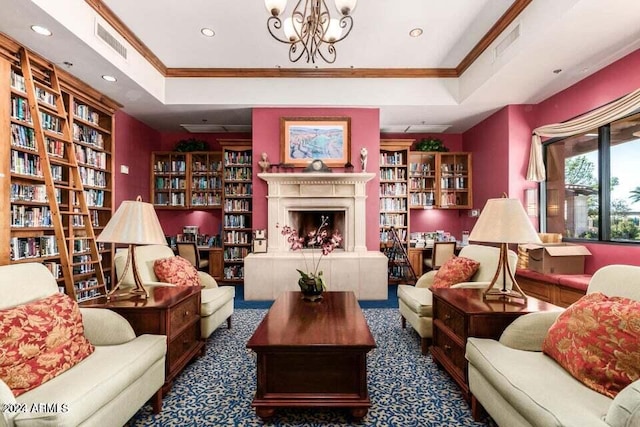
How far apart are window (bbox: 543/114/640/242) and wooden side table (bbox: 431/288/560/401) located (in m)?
2.29

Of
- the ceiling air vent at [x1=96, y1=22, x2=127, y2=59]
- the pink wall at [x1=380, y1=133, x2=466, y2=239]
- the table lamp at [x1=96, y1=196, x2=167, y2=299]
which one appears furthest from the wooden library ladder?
the pink wall at [x1=380, y1=133, x2=466, y2=239]

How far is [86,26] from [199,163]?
2.98 metres

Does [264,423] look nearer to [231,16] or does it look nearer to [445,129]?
[231,16]

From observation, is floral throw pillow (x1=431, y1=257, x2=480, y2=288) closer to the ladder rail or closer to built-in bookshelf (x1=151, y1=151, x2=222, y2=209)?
the ladder rail

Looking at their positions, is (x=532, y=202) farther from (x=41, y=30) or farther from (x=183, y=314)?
(x=41, y=30)

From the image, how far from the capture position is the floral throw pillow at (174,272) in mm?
2863

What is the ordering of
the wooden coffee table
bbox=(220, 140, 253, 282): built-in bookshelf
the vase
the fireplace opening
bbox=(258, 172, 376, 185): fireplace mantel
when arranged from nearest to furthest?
the wooden coffee table → the vase → bbox=(258, 172, 376, 185): fireplace mantel → the fireplace opening → bbox=(220, 140, 253, 282): built-in bookshelf

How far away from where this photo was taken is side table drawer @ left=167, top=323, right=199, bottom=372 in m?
2.09

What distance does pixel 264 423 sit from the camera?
176 centimetres

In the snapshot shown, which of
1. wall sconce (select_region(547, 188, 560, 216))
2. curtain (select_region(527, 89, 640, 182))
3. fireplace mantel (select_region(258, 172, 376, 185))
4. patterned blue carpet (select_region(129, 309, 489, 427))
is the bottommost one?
patterned blue carpet (select_region(129, 309, 489, 427))

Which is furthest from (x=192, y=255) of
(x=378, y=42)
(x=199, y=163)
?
(x=378, y=42)

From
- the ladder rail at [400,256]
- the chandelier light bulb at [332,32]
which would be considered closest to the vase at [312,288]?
the chandelier light bulb at [332,32]

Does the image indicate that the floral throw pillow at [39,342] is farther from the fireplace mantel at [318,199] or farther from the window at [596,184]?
the window at [596,184]

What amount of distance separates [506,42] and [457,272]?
2587 millimetres
